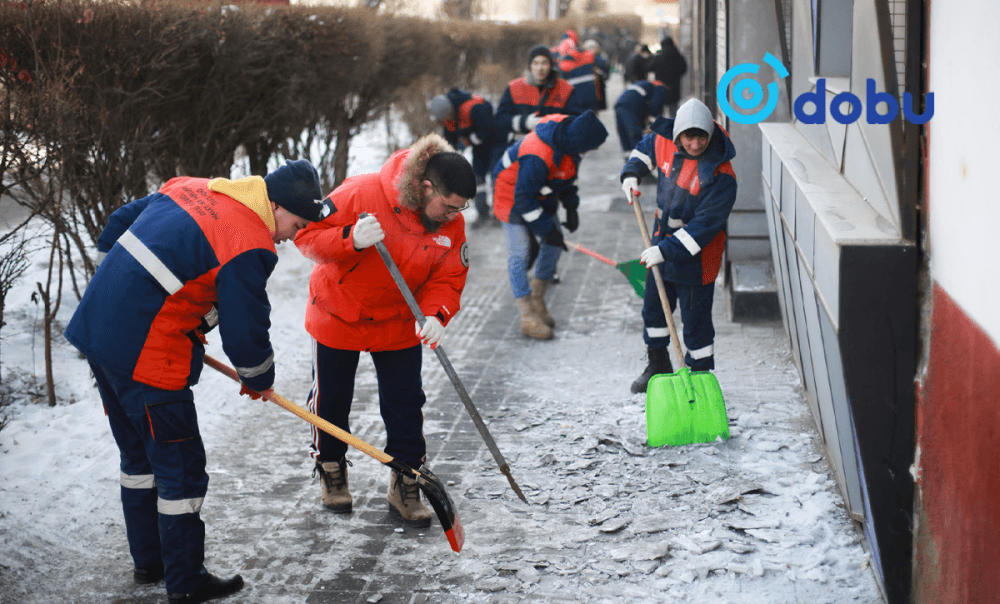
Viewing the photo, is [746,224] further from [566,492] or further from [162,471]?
[162,471]

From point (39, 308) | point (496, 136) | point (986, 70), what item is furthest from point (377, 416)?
point (496, 136)

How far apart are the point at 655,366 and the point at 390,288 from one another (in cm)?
213

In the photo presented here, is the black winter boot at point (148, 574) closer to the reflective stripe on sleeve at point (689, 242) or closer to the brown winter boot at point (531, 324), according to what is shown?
the reflective stripe on sleeve at point (689, 242)

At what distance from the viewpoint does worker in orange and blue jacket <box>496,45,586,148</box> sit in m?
8.88

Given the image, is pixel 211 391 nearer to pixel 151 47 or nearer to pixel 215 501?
pixel 215 501

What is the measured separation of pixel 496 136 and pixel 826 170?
620 centimetres

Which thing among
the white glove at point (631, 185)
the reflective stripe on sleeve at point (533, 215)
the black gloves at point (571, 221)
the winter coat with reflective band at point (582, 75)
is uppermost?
the winter coat with reflective band at point (582, 75)

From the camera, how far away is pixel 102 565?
355 cm

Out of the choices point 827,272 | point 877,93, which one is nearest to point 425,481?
point 827,272

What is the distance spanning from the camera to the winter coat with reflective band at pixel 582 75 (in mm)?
9758

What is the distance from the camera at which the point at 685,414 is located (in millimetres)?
4367

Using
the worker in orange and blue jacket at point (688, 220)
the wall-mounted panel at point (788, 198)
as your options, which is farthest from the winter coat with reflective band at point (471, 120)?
the wall-mounted panel at point (788, 198)

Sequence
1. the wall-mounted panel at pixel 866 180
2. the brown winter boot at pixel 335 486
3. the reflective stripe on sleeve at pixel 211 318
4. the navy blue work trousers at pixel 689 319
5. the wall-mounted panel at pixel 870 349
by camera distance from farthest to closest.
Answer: the navy blue work trousers at pixel 689 319 < the brown winter boot at pixel 335 486 < the reflective stripe on sleeve at pixel 211 318 < the wall-mounted panel at pixel 866 180 < the wall-mounted panel at pixel 870 349

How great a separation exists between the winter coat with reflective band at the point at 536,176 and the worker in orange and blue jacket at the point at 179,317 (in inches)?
116
